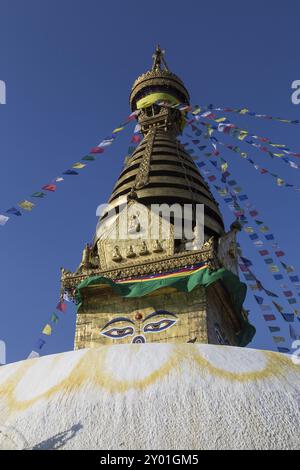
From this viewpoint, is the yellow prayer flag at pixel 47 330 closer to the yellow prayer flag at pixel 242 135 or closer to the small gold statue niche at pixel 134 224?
the small gold statue niche at pixel 134 224

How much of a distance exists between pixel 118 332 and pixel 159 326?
92 centimetres

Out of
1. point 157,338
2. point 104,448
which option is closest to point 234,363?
point 104,448

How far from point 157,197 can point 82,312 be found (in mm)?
3927

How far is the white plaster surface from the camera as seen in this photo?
3723 millimetres

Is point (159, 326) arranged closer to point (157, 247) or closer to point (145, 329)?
point (145, 329)

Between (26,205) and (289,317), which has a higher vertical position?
(26,205)

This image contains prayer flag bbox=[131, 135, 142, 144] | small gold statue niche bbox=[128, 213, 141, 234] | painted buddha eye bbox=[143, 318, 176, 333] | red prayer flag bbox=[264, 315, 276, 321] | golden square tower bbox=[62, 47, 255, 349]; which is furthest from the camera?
prayer flag bbox=[131, 135, 142, 144]

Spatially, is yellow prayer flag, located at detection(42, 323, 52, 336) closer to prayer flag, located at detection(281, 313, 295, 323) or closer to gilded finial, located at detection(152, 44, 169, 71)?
prayer flag, located at detection(281, 313, 295, 323)

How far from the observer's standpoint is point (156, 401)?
156 inches

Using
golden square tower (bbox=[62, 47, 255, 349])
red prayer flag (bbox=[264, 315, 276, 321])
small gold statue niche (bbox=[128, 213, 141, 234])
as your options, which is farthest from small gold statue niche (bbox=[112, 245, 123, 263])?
red prayer flag (bbox=[264, 315, 276, 321])

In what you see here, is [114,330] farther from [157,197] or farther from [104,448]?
[104,448]

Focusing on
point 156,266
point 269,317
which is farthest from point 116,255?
point 269,317

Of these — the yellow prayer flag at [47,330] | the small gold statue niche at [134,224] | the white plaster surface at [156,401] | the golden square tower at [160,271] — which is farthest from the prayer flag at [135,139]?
the white plaster surface at [156,401]

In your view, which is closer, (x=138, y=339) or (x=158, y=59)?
(x=138, y=339)
